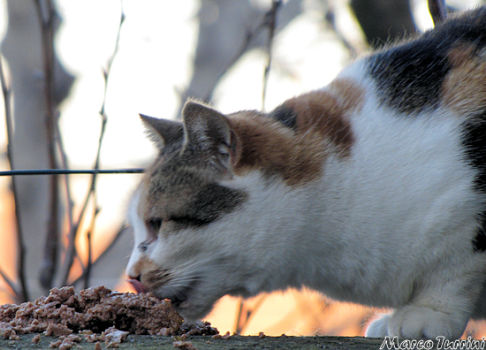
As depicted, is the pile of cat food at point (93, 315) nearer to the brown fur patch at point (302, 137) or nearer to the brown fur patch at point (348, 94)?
the brown fur patch at point (302, 137)

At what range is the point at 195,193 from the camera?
145cm

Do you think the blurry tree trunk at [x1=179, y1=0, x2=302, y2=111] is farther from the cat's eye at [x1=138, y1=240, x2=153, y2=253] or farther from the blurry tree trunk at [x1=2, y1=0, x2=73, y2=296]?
the cat's eye at [x1=138, y1=240, x2=153, y2=253]

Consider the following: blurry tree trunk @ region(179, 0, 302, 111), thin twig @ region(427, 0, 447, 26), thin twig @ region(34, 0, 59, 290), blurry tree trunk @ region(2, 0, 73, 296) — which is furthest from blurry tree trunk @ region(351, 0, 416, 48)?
blurry tree trunk @ region(2, 0, 73, 296)

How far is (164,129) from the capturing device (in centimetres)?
166

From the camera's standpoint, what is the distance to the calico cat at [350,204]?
1402mm

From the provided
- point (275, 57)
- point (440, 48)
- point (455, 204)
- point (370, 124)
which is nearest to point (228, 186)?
point (370, 124)

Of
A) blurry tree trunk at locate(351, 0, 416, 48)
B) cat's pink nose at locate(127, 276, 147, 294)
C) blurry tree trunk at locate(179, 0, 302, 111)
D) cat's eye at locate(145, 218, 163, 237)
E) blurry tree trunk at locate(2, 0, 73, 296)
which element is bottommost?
cat's pink nose at locate(127, 276, 147, 294)

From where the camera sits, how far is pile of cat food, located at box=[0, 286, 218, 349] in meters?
1.21

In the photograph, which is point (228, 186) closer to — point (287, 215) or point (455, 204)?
point (287, 215)

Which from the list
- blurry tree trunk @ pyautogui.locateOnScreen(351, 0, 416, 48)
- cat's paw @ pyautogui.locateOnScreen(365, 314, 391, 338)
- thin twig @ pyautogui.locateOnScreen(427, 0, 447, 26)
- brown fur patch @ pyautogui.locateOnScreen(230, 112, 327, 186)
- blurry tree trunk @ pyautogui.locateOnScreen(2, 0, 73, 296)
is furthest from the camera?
blurry tree trunk @ pyautogui.locateOnScreen(2, 0, 73, 296)

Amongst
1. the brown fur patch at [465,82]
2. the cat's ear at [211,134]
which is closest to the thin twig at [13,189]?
the cat's ear at [211,134]

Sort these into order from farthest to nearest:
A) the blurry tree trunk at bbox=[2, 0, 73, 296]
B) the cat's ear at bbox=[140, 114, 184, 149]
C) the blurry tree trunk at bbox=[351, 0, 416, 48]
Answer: the blurry tree trunk at bbox=[2, 0, 73, 296] → the blurry tree trunk at bbox=[351, 0, 416, 48] → the cat's ear at bbox=[140, 114, 184, 149]

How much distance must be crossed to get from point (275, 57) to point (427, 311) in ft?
12.6

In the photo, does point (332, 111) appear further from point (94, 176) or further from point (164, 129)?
point (94, 176)
